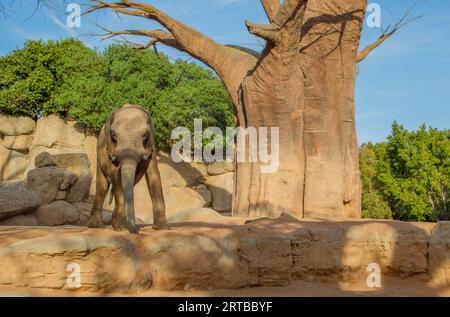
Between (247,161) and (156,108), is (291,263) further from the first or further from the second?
(156,108)

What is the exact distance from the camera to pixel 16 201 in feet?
41.9

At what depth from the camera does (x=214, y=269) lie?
5.52m

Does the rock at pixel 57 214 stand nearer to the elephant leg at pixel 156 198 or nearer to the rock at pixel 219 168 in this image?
the rock at pixel 219 168

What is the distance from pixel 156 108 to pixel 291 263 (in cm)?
1415

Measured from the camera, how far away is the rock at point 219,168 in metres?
20.7

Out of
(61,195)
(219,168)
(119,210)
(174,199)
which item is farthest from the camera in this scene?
(219,168)

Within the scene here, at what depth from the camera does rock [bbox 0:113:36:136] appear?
19.5m

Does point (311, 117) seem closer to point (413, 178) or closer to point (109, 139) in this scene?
point (109, 139)

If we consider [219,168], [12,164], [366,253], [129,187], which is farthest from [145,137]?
[12,164]

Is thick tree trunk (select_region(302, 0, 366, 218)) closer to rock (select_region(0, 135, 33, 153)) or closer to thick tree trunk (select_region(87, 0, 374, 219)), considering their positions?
thick tree trunk (select_region(87, 0, 374, 219))

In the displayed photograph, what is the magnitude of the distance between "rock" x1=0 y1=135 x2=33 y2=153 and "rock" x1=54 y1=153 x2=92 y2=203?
172 inches

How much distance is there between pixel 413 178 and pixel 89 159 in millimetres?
14461

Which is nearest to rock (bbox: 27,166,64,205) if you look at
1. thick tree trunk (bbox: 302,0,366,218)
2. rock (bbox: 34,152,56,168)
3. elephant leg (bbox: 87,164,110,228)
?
rock (bbox: 34,152,56,168)

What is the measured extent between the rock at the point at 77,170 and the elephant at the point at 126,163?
10142 mm
